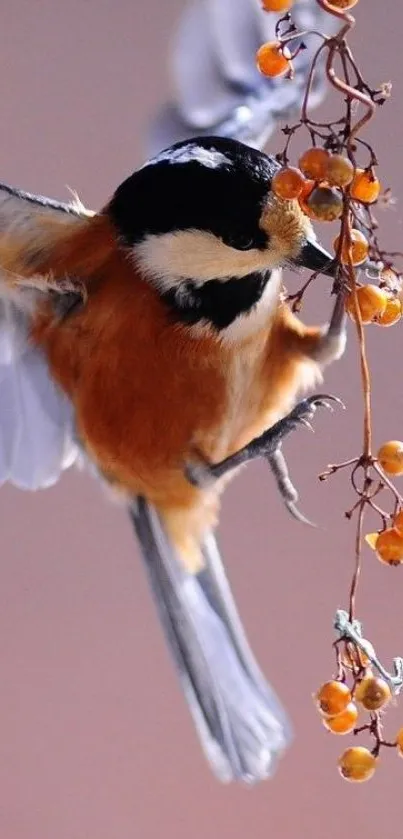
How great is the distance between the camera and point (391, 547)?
0.41 metres

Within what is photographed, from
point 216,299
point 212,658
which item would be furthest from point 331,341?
point 212,658

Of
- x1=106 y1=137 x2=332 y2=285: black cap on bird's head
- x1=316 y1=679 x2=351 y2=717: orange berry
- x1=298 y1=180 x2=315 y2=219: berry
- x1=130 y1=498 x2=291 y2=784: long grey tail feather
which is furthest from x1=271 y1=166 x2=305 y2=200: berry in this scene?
x1=130 y1=498 x2=291 y2=784: long grey tail feather

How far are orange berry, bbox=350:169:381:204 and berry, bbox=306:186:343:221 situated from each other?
13 mm

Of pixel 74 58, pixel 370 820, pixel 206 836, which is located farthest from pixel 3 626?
pixel 74 58

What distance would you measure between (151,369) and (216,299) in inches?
2.3

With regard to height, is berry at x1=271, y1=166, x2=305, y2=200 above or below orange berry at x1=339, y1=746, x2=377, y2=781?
above

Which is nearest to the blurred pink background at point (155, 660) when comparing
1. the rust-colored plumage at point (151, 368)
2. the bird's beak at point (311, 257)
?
the rust-colored plumage at point (151, 368)

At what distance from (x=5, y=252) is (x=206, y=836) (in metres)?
0.63

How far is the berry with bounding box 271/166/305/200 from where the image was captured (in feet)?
1.19

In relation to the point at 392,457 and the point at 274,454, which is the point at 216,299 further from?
the point at 392,457

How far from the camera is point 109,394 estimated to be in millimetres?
634

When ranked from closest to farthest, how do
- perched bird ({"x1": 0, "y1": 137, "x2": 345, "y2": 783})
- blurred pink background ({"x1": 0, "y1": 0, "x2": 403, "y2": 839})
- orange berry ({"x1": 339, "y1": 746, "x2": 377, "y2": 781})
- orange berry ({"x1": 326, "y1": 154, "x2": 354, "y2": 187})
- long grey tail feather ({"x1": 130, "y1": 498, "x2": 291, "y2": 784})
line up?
orange berry ({"x1": 326, "y1": 154, "x2": 354, "y2": 187}) < orange berry ({"x1": 339, "y1": 746, "x2": 377, "y2": 781}) < perched bird ({"x1": 0, "y1": 137, "x2": 345, "y2": 783}) < long grey tail feather ({"x1": 130, "y1": 498, "x2": 291, "y2": 784}) < blurred pink background ({"x1": 0, "y1": 0, "x2": 403, "y2": 839})

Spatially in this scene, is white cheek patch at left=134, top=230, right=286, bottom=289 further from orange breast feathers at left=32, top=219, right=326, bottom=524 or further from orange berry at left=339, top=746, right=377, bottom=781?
orange berry at left=339, top=746, right=377, bottom=781

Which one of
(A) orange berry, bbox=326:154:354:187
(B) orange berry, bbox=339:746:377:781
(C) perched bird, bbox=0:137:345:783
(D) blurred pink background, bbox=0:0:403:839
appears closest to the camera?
(A) orange berry, bbox=326:154:354:187
